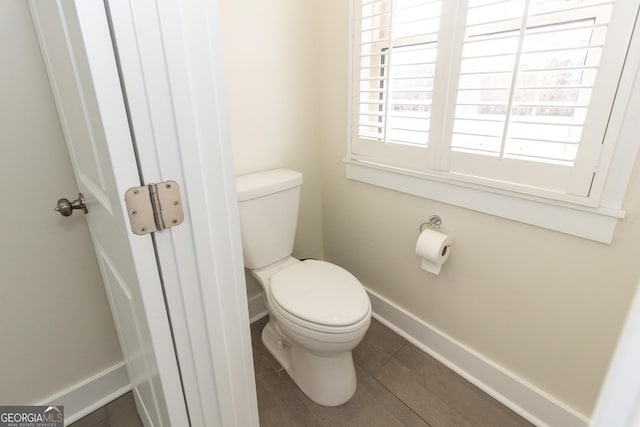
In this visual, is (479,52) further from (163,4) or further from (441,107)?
(163,4)

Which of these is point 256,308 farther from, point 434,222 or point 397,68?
point 397,68

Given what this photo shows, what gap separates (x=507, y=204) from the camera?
1155 mm

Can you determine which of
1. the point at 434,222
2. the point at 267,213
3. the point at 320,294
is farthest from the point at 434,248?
A: the point at 267,213

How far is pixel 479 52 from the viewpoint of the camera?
1.10 m

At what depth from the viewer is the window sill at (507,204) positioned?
3.22 ft

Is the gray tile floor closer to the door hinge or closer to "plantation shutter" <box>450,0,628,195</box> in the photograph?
"plantation shutter" <box>450,0,628,195</box>

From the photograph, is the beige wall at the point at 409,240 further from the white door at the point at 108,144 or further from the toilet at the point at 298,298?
the white door at the point at 108,144

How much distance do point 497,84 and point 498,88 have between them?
0.02 metres

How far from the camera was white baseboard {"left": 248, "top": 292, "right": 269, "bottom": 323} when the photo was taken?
70.4 inches

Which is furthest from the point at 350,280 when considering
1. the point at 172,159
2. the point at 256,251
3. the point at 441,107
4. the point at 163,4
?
the point at 163,4

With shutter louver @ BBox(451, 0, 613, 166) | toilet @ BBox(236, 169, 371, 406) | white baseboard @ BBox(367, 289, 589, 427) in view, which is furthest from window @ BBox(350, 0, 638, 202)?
white baseboard @ BBox(367, 289, 589, 427)

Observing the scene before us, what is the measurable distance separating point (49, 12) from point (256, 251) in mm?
1028

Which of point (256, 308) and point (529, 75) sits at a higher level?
point (529, 75)

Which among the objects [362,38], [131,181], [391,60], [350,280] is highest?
[362,38]
